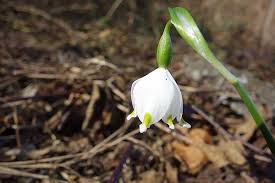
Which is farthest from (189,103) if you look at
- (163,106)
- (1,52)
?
(1,52)

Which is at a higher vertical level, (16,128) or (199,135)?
(16,128)

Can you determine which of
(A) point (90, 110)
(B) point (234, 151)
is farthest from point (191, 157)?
(A) point (90, 110)

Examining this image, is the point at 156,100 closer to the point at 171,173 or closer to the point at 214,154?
the point at 171,173

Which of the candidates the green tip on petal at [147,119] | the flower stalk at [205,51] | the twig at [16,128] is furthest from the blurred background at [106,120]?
the flower stalk at [205,51]

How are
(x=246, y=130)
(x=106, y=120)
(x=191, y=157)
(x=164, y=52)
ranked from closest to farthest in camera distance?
(x=164, y=52) < (x=191, y=157) < (x=106, y=120) < (x=246, y=130)

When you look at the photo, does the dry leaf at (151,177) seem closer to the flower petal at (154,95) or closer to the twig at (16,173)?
the twig at (16,173)
